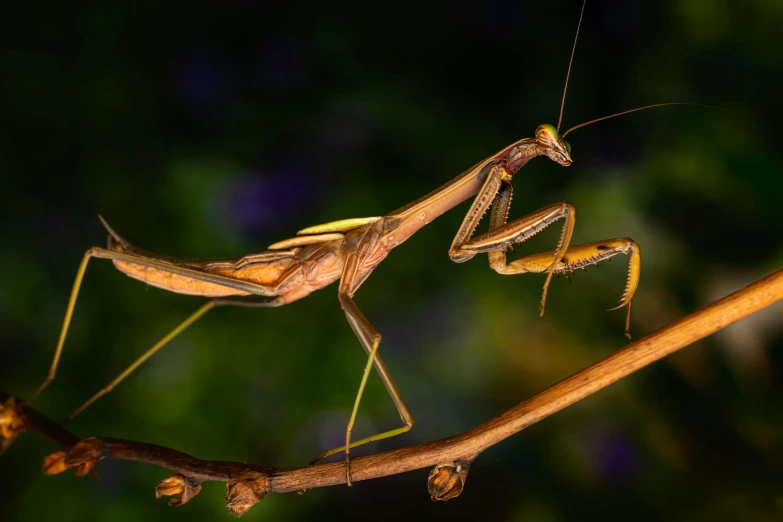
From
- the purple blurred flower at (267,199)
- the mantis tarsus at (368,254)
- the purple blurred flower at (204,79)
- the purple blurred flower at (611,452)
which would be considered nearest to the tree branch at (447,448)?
the mantis tarsus at (368,254)

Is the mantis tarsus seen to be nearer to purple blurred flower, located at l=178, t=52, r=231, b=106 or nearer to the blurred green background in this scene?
the blurred green background

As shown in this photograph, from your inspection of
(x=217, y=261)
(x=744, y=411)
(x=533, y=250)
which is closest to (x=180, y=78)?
(x=217, y=261)

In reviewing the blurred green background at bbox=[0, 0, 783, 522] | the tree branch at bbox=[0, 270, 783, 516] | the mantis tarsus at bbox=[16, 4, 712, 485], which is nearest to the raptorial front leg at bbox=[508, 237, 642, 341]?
the mantis tarsus at bbox=[16, 4, 712, 485]

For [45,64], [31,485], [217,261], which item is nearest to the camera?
[217,261]

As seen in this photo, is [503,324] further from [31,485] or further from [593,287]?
[31,485]

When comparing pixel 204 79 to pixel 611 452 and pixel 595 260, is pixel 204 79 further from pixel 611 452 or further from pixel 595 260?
pixel 611 452

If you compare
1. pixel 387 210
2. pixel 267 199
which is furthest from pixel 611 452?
pixel 267 199

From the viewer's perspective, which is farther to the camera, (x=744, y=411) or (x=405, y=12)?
(x=405, y=12)
